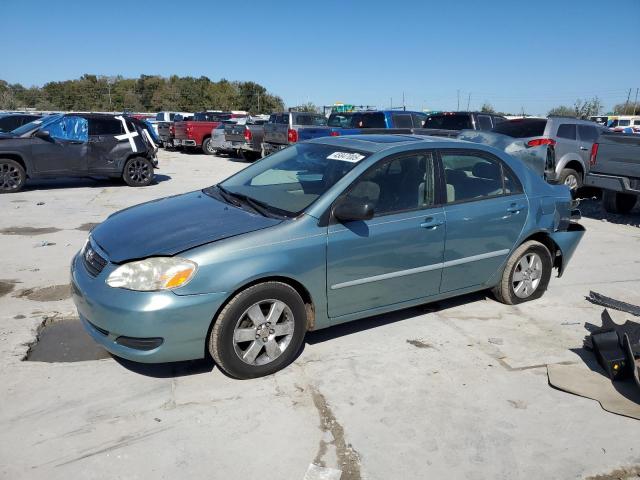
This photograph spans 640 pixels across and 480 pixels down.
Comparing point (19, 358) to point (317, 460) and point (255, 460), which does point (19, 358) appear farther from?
point (317, 460)

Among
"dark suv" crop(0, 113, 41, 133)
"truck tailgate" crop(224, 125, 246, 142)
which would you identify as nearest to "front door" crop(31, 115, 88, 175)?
"dark suv" crop(0, 113, 41, 133)

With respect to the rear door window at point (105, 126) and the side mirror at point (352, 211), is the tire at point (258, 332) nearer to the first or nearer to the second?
the side mirror at point (352, 211)

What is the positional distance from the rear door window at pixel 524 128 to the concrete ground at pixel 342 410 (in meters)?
6.65

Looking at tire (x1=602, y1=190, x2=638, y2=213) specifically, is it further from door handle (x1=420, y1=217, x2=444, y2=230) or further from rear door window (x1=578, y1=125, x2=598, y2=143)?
door handle (x1=420, y1=217, x2=444, y2=230)

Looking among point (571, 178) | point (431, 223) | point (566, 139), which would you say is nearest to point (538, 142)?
point (566, 139)

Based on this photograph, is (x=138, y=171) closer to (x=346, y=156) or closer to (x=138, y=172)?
(x=138, y=172)

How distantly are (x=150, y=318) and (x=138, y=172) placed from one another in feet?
33.6

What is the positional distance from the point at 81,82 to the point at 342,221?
2432 inches

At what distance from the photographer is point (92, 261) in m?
3.72

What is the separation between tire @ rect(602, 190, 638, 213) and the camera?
10.3m

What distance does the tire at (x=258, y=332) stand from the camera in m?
3.47

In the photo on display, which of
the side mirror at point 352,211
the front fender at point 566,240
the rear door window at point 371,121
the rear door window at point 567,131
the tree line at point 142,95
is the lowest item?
the front fender at point 566,240

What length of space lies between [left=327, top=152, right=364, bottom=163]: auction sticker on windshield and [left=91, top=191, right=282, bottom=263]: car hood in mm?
885

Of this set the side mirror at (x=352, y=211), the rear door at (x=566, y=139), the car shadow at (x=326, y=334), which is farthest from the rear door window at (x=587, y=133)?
the side mirror at (x=352, y=211)
